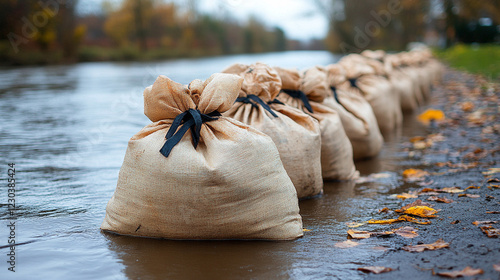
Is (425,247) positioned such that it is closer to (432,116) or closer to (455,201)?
(455,201)

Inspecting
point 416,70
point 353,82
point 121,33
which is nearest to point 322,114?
point 353,82

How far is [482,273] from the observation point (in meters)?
2.16

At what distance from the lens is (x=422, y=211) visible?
Result: 3098 mm

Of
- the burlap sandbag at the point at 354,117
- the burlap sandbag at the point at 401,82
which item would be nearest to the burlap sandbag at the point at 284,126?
the burlap sandbag at the point at 354,117

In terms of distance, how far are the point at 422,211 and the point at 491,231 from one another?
50 centimetres

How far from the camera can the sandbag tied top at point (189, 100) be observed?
2.80 m

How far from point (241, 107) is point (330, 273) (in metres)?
1.53

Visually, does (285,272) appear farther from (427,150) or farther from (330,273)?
(427,150)

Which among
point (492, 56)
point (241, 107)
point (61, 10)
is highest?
point (61, 10)

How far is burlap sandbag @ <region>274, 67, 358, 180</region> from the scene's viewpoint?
396 centimetres

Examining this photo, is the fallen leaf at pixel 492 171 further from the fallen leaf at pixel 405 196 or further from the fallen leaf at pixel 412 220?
the fallen leaf at pixel 412 220

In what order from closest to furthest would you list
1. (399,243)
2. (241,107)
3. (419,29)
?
1. (399,243)
2. (241,107)
3. (419,29)

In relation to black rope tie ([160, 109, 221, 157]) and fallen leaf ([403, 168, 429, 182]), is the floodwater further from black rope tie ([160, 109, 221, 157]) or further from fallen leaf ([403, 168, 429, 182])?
black rope tie ([160, 109, 221, 157])

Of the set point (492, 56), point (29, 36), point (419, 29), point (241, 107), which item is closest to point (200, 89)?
point (241, 107)
